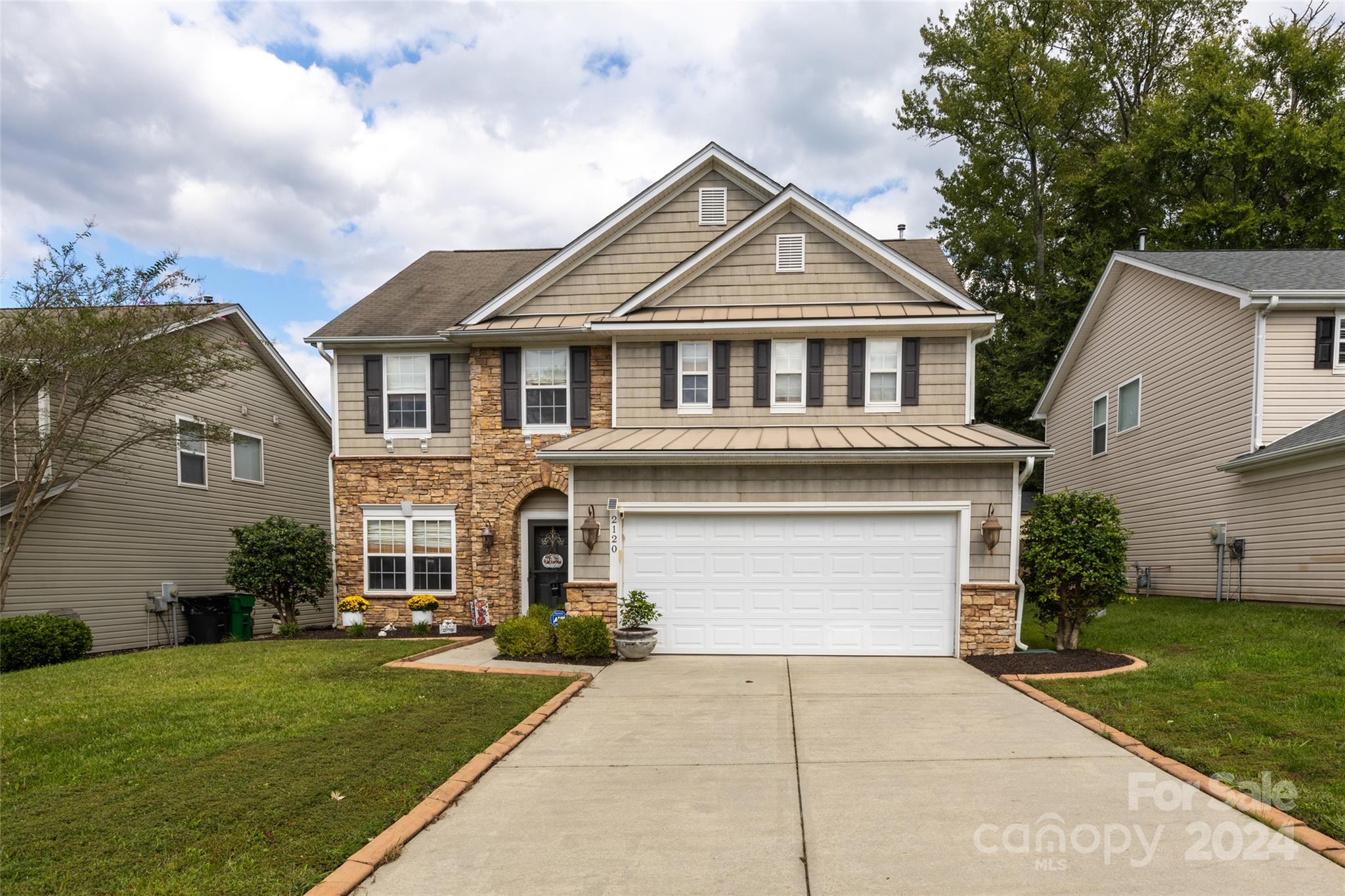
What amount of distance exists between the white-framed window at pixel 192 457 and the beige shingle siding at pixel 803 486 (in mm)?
7811

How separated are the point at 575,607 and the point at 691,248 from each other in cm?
681

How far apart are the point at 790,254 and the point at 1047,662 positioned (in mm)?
7536

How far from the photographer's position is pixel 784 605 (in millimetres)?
10977

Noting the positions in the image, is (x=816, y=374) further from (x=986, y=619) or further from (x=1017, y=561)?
(x=986, y=619)

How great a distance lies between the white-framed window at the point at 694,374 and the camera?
1302 cm

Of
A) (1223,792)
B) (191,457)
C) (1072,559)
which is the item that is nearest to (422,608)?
(191,457)

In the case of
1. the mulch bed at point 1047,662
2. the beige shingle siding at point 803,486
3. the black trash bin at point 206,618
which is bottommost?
the black trash bin at point 206,618

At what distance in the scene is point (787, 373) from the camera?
12.9m

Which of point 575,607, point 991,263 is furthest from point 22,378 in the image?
point 991,263

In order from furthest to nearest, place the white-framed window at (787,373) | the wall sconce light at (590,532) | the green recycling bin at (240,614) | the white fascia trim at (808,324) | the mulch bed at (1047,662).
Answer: the green recycling bin at (240,614) < the white-framed window at (787,373) < the white fascia trim at (808,324) < the wall sconce light at (590,532) < the mulch bed at (1047,662)

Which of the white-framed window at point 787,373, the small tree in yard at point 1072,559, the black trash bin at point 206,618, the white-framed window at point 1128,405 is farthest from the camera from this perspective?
the white-framed window at point 1128,405

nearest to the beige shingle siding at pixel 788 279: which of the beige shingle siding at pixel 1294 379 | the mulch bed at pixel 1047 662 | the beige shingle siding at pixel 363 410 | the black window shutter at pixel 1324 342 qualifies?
the beige shingle siding at pixel 363 410

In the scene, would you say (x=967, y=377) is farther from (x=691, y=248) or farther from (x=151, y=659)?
(x=151, y=659)

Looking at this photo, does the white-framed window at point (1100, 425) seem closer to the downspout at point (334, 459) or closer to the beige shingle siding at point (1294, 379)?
the beige shingle siding at point (1294, 379)
